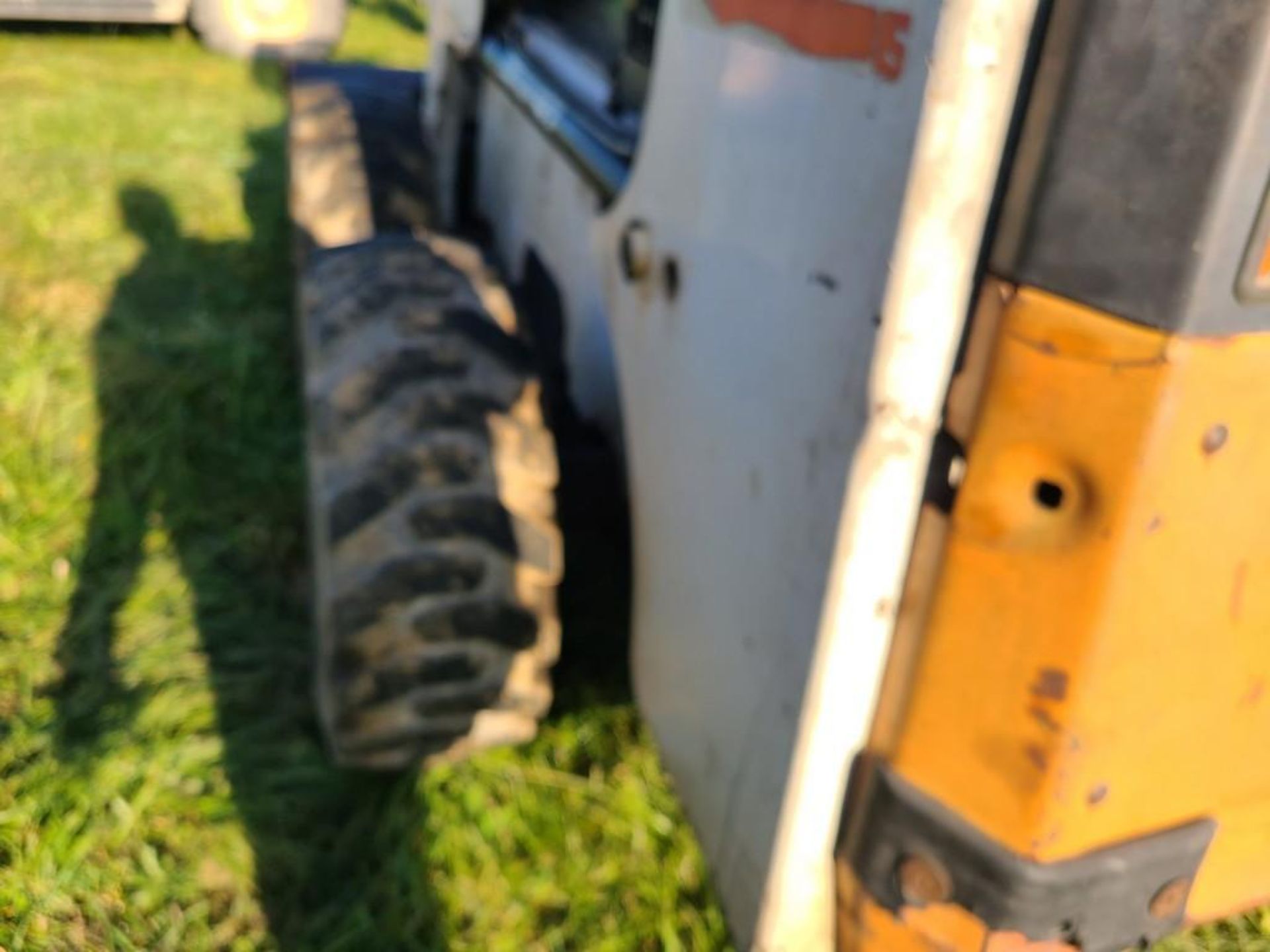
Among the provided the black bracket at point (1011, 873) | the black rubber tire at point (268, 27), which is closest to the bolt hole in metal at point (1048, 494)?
the black bracket at point (1011, 873)

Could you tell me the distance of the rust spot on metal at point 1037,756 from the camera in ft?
3.21

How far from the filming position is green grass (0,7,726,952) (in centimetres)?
168

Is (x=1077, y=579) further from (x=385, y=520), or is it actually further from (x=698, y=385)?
(x=385, y=520)

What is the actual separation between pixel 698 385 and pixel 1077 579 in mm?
495

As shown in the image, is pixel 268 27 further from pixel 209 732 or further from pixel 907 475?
pixel 907 475

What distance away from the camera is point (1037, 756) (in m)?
0.98

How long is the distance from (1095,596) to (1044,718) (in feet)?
0.38

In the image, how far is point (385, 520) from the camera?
152cm

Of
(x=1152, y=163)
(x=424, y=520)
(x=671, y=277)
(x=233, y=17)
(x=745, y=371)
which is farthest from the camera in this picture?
(x=233, y=17)

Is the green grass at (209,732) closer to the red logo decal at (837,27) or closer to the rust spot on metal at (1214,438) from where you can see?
the rust spot on metal at (1214,438)

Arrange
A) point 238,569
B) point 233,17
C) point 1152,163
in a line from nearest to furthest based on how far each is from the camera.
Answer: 1. point 1152,163
2. point 238,569
3. point 233,17

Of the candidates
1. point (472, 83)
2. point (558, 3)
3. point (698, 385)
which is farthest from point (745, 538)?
point (472, 83)

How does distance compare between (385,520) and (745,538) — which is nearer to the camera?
(745,538)

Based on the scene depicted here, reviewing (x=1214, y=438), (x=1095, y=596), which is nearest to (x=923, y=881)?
(x=1095, y=596)
